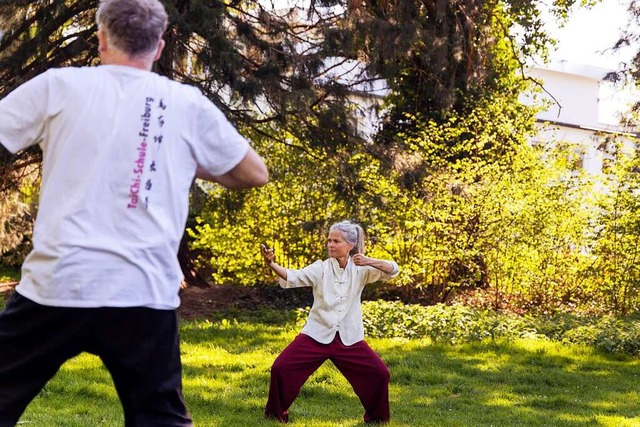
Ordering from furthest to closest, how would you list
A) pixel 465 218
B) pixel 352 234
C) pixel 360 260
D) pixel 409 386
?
1. pixel 465 218
2. pixel 409 386
3. pixel 352 234
4. pixel 360 260

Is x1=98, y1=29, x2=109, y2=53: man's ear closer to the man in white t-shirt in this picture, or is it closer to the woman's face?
the man in white t-shirt

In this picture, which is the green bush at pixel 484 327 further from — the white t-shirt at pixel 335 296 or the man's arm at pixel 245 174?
the man's arm at pixel 245 174

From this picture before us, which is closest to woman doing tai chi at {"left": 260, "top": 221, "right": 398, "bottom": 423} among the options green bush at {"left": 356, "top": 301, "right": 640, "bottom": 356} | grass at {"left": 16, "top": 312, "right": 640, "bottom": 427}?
grass at {"left": 16, "top": 312, "right": 640, "bottom": 427}

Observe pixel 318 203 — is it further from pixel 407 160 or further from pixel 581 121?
pixel 581 121

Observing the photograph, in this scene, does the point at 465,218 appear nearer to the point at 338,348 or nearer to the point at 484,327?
the point at 484,327

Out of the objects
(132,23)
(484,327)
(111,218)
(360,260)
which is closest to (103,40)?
(132,23)

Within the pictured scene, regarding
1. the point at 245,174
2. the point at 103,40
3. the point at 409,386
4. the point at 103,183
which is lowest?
the point at 409,386

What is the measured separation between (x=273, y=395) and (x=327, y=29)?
6498 mm

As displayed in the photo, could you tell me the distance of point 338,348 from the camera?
6887 mm

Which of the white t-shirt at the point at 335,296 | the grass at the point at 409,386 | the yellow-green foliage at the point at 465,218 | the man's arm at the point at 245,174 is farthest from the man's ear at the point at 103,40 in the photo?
the yellow-green foliage at the point at 465,218

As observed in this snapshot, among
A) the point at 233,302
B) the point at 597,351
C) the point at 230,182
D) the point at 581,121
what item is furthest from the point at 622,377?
the point at 581,121

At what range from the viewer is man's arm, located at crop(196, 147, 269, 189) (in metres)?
3.14

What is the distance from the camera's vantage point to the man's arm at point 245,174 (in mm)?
3145

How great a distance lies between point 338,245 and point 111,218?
428 cm
